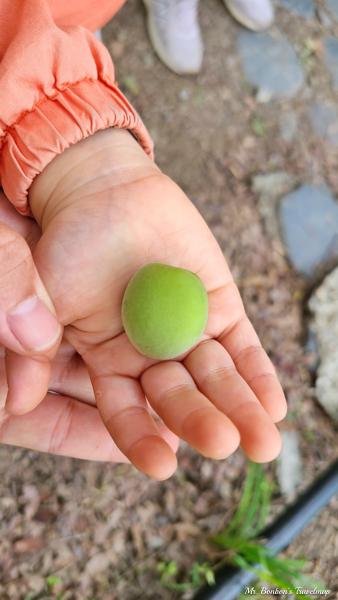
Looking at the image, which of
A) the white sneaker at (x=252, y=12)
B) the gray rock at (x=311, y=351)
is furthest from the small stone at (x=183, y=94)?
the gray rock at (x=311, y=351)

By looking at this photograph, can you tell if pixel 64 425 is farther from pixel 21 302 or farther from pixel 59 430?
pixel 21 302

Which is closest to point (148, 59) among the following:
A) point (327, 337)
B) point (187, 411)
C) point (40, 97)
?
point (40, 97)

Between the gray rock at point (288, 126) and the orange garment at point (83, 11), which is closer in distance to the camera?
the orange garment at point (83, 11)

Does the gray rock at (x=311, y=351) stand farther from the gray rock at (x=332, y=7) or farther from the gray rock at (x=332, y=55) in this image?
the gray rock at (x=332, y=7)

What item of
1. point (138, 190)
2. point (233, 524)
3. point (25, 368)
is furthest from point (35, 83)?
point (233, 524)

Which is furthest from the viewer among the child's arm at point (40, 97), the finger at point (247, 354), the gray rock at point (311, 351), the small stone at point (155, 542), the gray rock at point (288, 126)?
the gray rock at point (288, 126)

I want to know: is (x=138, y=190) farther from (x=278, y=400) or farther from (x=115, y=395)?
(x=278, y=400)

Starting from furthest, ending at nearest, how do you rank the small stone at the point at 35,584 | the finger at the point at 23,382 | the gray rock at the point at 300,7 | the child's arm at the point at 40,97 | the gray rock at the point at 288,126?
the gray rock at the point at 300,7 < the gray rock at the point at 288,126 < the small stone at the point at 35,584 < the child's arm at the point at 40,97 < the finger at the point at 23,382

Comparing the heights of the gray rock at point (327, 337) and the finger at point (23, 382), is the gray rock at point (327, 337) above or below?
below
